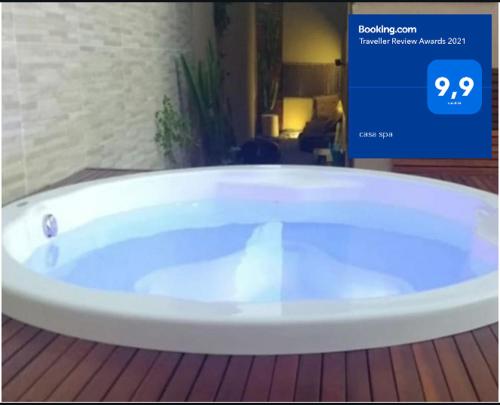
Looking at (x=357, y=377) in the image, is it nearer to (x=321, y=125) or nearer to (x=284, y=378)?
(x=284, y=378)

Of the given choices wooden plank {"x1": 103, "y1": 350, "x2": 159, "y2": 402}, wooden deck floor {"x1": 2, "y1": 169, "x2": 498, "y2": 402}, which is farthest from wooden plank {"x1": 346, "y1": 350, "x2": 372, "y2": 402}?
wooden plank {"x1": 103, "y1": 350, "x2": 159, "y2": 402}

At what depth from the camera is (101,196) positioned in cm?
343

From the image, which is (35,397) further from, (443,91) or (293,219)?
(443,91)

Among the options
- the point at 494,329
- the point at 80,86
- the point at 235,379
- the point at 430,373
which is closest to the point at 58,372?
the point at 235,379

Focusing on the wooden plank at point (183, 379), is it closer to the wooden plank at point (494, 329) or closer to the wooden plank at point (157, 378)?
the wooden plank at point (157, 378)

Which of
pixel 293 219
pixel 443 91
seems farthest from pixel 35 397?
pixel 443 91

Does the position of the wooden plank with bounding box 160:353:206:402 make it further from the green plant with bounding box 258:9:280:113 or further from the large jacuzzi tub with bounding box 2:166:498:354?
the green plant with bounding box 258:9:280:113

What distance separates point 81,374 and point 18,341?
30 cm

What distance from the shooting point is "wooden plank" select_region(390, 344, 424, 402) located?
4.68 feet

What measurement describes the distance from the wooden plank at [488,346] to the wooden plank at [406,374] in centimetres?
19

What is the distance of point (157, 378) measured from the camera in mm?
→ 1496

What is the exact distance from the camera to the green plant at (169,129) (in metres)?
5.91

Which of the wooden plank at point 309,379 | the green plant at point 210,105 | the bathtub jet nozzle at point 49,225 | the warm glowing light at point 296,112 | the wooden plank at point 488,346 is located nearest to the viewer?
the wooden plank at point 309,379

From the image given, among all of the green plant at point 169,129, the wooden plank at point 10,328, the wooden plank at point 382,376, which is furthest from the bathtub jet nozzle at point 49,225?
the green plant at point 169,129
